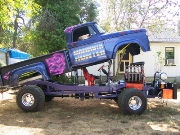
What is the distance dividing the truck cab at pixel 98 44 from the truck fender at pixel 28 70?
3.32ft

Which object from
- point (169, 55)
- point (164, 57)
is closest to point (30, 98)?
point (164, 57)

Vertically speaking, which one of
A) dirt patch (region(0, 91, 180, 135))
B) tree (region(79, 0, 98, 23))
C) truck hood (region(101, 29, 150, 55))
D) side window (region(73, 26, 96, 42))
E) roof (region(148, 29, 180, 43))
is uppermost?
tree (region(79, 0, 98, 23))

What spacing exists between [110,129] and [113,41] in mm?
3035

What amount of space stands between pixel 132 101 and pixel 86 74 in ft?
6.23

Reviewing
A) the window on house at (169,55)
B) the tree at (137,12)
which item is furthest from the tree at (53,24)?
the window on house at (169,55)

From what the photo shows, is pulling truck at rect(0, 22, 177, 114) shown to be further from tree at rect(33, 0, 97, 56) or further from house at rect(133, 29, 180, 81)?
house at rect(133, 29, 180, 81)

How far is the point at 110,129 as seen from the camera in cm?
666

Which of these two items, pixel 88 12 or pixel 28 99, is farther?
pixel 88 12

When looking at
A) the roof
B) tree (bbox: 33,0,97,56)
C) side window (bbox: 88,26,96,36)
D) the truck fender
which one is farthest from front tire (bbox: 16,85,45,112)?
the roof

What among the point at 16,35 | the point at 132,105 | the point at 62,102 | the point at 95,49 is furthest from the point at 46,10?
the point at 16,35

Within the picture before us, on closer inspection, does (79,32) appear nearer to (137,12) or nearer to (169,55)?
(137,12)

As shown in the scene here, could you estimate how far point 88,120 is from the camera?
7.77 m

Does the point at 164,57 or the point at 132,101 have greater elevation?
the point at 164,57

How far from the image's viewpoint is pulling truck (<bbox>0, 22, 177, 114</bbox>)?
8.47 meters
